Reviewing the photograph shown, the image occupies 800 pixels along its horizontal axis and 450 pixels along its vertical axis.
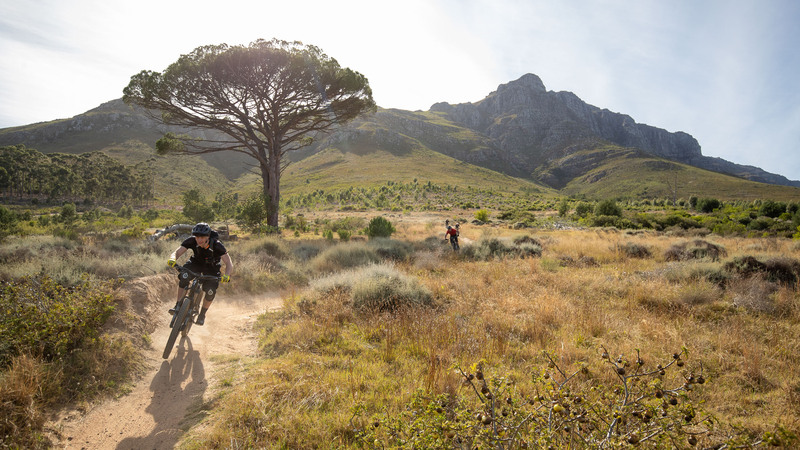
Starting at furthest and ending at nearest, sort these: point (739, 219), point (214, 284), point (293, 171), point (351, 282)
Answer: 1. point (293, 171)
2. point (739, 219)
3. point (351, 282)
4. point (214, 284)

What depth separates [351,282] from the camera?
26.3 ft

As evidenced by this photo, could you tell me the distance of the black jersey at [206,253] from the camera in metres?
5.48

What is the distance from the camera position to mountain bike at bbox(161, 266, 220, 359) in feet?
16.6

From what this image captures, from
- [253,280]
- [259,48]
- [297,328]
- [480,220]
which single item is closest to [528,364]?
[297,328]

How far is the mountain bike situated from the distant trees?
80137mm

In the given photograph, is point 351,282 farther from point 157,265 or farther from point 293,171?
point 293,171

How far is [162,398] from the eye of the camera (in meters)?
4.29

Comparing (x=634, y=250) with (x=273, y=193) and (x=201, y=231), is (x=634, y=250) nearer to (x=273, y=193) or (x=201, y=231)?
(x=201, y=231)

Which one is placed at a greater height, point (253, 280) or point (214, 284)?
point (214, 284)

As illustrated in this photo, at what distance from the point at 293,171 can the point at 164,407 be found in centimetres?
12274

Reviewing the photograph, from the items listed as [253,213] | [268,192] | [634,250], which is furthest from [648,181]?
[253,213]

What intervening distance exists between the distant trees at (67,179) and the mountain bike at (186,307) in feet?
263

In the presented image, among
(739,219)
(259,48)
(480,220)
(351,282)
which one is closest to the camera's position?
(351,282)

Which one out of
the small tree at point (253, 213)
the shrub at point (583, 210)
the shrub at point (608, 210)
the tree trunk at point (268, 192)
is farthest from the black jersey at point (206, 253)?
the shrub at point (583, 210)
